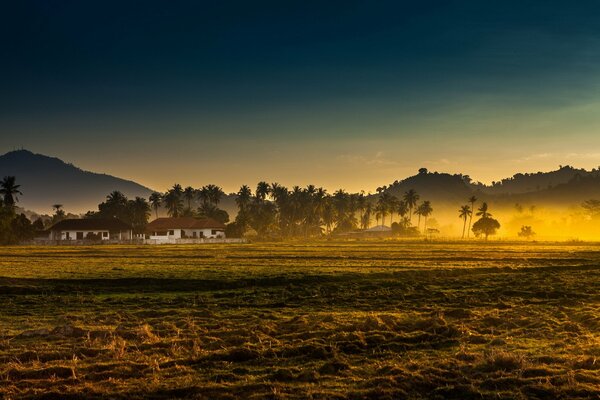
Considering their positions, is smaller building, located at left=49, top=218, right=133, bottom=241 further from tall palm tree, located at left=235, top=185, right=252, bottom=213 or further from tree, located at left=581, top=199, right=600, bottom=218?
tree, located at left=581, top=199, right=600, bottom=218

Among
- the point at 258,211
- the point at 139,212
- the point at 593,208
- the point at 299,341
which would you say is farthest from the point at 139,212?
the point at 593,208

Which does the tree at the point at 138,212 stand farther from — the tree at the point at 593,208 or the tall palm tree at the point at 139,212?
the tree at the point at 593,208

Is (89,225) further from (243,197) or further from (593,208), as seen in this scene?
(593,208)

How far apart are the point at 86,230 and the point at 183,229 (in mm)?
21170

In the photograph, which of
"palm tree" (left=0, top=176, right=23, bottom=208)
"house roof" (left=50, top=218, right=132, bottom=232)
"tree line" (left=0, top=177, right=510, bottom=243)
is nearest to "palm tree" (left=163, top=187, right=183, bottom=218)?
"tree line" (left=0, top=177, right=510, bottom=243)

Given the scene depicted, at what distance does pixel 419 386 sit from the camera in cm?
1337

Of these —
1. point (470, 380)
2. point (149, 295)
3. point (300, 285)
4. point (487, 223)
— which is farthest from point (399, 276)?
point (487, 223)

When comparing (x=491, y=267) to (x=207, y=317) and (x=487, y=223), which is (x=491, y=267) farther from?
(x=487, y=223)

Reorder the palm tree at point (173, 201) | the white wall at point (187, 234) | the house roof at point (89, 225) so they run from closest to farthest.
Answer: the house roof at point (89, 225)
the white wall at point (187, 234)
the palm tree at point (173, 201)

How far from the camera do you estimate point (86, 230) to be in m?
111

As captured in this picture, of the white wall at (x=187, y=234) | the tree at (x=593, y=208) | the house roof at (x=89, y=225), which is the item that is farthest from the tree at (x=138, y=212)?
the tree at (x=593, y=208)

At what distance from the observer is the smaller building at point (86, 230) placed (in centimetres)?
11069

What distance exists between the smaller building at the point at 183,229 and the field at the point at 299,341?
86.2 meters

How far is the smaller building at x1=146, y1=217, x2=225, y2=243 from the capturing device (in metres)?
119
